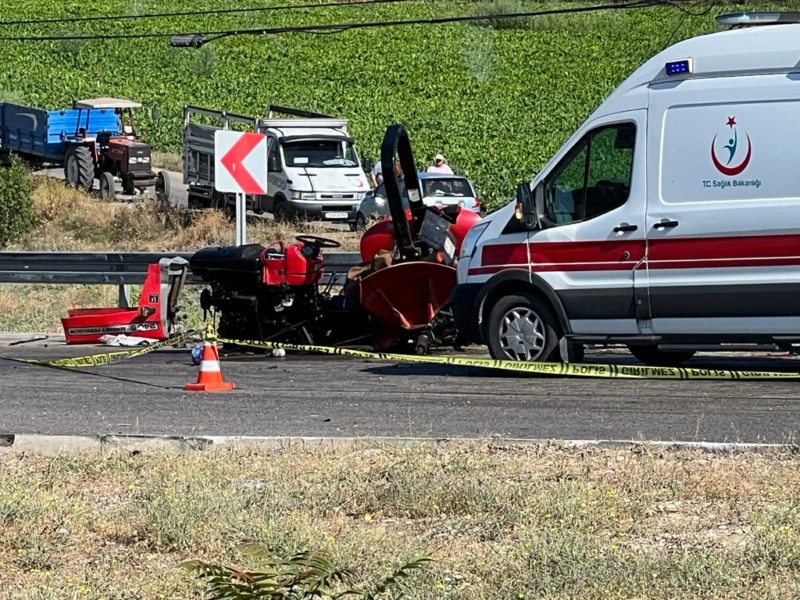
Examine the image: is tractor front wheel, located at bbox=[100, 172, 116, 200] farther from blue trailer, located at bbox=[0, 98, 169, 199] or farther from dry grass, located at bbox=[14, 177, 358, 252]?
dry grass, located at bbox=[14, 177, 358, 252]

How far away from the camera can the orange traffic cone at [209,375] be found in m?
11.1

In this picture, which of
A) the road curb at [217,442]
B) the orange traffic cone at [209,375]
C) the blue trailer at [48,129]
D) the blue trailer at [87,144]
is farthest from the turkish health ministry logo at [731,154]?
the blue trailer at [48,129]

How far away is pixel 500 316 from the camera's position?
1173 cm

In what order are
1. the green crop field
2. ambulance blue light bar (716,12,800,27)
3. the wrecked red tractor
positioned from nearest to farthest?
ambulance blue light bar (716,12,800,27), the wrecked red tractor, the green crop field

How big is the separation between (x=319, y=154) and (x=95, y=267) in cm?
1568

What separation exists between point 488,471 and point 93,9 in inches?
2896

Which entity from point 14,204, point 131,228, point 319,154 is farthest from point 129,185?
point 14,204

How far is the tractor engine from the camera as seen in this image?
44.0 feet

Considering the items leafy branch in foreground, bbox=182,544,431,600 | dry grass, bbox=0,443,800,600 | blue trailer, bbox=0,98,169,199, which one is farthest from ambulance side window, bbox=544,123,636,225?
blue trailer, bbox=0,98,169,199

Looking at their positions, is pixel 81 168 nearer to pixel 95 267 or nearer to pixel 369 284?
pixel 95 267

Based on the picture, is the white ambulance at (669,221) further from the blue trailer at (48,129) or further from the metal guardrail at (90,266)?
the blue trailer at (48,129)

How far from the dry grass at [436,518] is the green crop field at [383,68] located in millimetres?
35386

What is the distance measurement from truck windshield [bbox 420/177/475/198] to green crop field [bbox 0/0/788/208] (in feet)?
37.6

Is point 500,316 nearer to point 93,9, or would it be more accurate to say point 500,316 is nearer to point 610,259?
point 610,259
